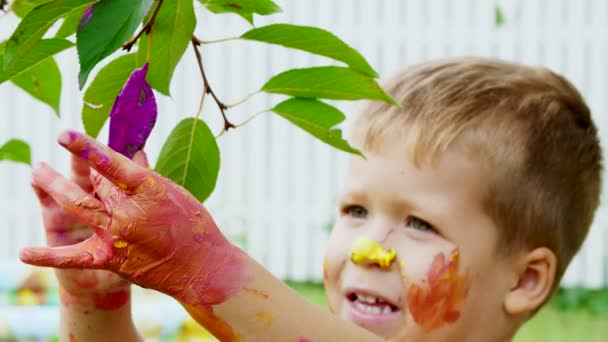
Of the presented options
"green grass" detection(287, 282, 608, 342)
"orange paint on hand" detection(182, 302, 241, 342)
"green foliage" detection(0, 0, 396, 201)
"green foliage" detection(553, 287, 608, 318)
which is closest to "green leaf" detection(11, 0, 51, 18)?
"green foliage" detection(0, 0, 396, 201)

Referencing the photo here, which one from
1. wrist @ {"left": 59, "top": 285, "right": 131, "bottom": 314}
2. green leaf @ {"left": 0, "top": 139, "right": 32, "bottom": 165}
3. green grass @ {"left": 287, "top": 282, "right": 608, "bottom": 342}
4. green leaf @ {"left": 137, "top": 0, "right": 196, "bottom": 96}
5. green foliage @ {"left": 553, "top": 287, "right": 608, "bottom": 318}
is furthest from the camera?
green foliage @ {"left": 553, "top": 287, "right": 608, "bottom": 318}

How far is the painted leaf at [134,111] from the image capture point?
33.2 inches

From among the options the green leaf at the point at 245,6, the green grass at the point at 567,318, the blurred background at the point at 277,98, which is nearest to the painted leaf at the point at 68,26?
the green leaf at the point at 245,6

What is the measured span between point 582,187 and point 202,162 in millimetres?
1105

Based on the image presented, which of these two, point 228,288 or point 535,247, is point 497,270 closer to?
point 535,247

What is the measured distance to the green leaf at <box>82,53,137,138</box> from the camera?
917 millimetres

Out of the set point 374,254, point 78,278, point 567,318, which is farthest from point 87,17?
point 567,318

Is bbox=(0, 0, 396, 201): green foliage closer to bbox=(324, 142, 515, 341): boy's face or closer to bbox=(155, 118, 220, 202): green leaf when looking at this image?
bbox=(155, 118, 220, 202): green leaf

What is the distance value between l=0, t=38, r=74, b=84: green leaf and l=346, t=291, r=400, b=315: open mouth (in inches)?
35.7

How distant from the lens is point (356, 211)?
1.79m

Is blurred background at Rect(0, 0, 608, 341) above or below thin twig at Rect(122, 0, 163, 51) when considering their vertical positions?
below

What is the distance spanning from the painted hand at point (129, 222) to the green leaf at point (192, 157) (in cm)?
2

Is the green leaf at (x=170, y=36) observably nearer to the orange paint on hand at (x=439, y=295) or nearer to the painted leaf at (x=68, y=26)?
the painted leaf at (x=68, y=26)

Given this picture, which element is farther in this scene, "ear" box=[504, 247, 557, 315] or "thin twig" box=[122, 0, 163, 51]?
"ear" box=[504, 247, 557, 315]
